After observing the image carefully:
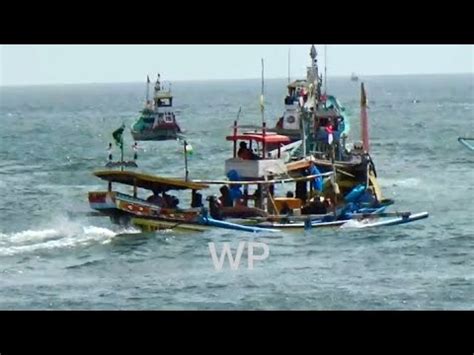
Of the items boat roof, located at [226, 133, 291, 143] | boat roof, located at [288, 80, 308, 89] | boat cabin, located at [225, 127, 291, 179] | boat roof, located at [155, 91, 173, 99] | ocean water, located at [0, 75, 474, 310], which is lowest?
ocean water, located at [0, 75, 474, 310]

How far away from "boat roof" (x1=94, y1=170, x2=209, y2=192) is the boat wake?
0.50m

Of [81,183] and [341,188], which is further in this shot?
[81,183]

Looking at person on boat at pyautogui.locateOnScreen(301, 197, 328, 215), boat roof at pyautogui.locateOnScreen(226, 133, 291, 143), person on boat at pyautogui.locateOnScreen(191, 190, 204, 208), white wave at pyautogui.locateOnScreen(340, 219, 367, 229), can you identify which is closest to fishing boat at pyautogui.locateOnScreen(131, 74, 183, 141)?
boat roof at pyautogui.locateOnScreen(226, 133, 291, 143)

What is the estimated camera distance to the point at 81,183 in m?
13.8

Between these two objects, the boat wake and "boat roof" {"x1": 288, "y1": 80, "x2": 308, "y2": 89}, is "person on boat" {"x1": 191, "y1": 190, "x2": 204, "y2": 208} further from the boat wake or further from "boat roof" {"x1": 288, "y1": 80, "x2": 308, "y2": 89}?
"boat roof" {"x1": 288, "y1": 80, "x2": 308, "y2": 89}

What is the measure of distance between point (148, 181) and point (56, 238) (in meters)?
0.93

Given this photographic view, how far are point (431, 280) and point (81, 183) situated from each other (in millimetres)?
4800

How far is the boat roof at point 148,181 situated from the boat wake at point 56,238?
1.62 ft

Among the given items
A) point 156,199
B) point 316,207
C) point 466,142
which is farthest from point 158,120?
point 466,142

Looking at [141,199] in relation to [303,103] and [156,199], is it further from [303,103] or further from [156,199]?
[303,103]

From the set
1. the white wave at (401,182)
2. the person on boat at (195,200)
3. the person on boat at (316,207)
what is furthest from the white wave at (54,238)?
the white wave at (401,182)

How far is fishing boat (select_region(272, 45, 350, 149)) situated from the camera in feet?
45.7
